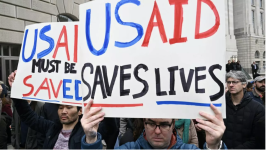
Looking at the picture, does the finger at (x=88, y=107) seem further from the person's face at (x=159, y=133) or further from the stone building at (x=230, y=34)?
the stone building at (x=230, y=34)

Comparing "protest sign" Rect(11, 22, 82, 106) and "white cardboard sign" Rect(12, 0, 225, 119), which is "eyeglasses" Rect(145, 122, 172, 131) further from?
"protest sign" Rect(11, 22, 82, 106)

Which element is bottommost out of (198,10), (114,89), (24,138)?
(24,138)

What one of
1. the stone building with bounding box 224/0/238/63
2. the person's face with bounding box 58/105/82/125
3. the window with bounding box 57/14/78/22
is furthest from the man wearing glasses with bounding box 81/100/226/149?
the stone building with bounding box 224/0/238/63

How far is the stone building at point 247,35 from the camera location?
3300 cm

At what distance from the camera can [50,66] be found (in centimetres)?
235

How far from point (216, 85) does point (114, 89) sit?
656mm

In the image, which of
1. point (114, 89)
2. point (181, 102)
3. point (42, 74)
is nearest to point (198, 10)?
point (181, 102)

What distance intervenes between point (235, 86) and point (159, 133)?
1736mm

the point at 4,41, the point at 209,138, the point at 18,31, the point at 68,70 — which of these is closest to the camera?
the point at 209,138

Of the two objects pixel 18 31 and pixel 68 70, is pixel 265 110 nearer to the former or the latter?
pixel 68 70

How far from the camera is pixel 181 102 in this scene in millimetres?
1426

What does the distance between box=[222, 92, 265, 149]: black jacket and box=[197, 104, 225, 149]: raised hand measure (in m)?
1.45

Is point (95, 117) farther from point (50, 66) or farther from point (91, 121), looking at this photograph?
point (50, 66)

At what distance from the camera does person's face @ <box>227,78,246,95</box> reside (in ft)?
9.27
